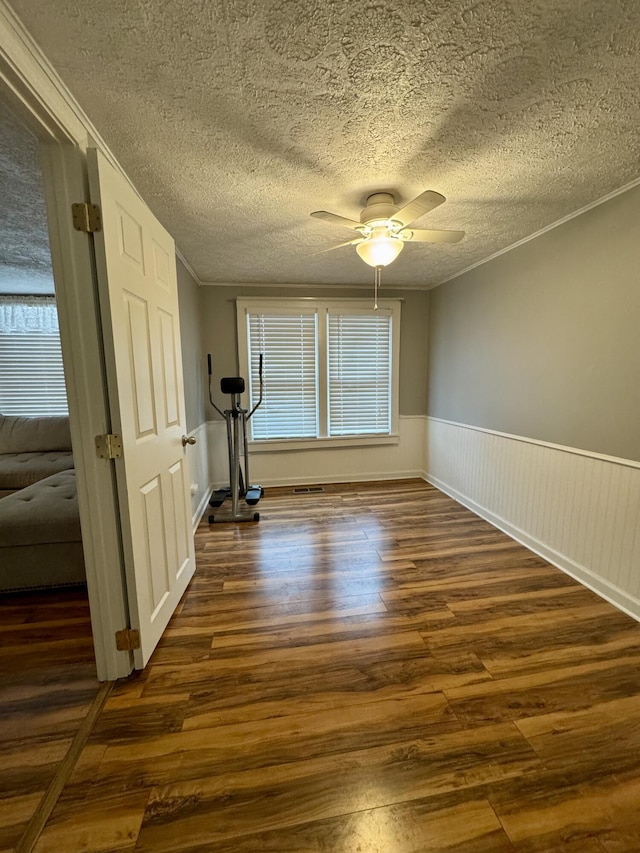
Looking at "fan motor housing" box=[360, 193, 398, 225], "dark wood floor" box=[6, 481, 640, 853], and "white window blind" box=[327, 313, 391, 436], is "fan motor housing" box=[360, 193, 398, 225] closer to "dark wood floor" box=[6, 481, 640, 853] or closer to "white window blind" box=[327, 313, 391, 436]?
"white window blind" box=[327, 313, 391, 436]

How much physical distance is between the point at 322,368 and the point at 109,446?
295cm

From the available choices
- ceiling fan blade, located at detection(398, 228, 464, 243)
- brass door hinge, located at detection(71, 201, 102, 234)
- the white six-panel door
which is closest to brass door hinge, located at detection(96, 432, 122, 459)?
the white six-panel door

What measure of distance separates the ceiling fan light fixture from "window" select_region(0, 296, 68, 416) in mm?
3780

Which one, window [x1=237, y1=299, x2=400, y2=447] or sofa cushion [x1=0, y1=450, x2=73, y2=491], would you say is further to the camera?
window [x1=237, y1=299, x2=400, y2=447]

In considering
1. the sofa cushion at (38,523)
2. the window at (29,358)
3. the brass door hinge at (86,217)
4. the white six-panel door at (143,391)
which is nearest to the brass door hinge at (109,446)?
the white six-panel door at (143,391)

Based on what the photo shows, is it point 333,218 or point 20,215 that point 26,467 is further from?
point 333,218

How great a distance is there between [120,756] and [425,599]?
63.6 inches

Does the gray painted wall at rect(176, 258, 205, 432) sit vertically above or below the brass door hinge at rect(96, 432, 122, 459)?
above

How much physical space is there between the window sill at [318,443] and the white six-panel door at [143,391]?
1.96 m

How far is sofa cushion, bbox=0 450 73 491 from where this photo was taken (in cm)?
303

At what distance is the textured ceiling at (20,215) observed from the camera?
59.0 inches

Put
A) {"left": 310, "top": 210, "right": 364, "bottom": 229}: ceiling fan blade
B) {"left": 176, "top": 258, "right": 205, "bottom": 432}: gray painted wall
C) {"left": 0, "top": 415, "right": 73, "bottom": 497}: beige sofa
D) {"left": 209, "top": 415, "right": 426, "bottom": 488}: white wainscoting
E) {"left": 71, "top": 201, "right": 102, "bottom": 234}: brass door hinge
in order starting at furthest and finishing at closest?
{"left": 209, "top": 415, "right": 426, "bottom": 488}: white wainscoting < {"left": 0, "top": 415, "right": 73, "bottom": 497}: beige sofa < {"left": 176, "top": 258, "right": 205, "bottom": 432}: gray painted wall < {"left": 310, "top": 210, "right": 364, "bottom": 229}: ceiling fan blade < {"left": 71, "top": 201, "right": 102, "bottom": 234}: brass door hinge

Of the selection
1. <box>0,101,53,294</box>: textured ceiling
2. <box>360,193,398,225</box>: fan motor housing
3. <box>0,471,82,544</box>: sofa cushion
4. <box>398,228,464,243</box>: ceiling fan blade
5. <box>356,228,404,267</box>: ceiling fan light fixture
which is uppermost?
<box>0,101,53,294</box>: textured ceiling

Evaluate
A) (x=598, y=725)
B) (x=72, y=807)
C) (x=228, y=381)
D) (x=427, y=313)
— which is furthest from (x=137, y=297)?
(x=427, y=313)
